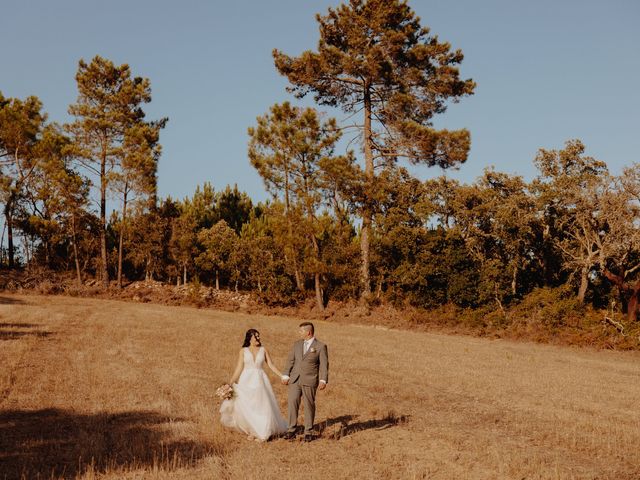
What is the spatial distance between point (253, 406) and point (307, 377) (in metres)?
1.09

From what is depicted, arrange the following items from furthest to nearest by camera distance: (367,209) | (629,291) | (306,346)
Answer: (367,209) < (629,291) < (306,346)

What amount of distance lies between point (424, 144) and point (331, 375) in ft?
83.7

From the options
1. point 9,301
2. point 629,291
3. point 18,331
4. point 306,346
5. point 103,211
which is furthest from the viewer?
point 103,211

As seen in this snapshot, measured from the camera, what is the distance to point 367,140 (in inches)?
1635

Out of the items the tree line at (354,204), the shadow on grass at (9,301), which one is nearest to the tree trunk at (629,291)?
the tree line at (354,204)

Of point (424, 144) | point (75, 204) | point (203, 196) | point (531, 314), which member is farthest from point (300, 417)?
point (203, 196)

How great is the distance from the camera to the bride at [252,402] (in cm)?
1048

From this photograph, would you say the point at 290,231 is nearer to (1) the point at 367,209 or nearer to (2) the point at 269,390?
(1) the point at 367,209

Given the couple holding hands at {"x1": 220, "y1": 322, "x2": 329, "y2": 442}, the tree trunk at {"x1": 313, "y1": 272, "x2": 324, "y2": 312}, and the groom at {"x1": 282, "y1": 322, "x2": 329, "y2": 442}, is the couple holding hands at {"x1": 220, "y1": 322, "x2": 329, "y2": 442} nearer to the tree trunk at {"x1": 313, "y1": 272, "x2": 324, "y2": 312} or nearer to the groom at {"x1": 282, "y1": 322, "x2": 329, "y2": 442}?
the groom at {"x1": 282, "y1": 322, "x2": 329, "y2": 442}

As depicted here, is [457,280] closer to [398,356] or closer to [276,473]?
[398,356]

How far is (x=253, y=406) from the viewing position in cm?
1060

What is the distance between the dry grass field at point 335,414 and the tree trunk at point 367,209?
46.7ft

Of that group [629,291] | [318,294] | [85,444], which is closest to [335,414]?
[85,444]

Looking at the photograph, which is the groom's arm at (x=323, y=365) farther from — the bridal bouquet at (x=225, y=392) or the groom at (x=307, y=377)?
the bridal bouquet at (x=225, y=392)
